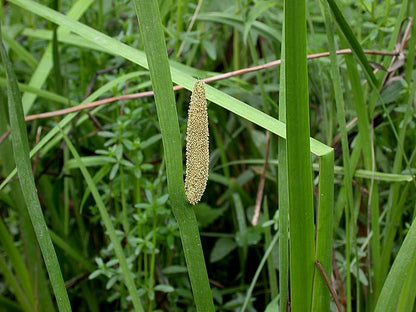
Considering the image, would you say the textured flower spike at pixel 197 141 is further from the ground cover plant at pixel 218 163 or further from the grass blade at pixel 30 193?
the grass blade at pixel 30 193

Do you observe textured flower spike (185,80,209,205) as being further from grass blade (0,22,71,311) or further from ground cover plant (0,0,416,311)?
grass blade (0,22,71,311)

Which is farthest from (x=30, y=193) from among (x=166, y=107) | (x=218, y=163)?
(x=218, y=163)

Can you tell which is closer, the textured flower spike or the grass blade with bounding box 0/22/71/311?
the textured flower spike

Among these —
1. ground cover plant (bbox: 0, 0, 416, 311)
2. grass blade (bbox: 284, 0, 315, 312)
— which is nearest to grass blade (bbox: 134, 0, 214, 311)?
ground cover plant (bbox: 0, 0, 416, 311)

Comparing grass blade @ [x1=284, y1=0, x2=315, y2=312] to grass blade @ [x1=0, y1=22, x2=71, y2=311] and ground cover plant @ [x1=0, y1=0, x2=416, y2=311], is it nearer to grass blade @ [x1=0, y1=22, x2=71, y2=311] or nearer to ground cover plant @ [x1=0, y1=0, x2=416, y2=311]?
ground cover plant @ [x1=0, y1=0, x2=416, y2=311]

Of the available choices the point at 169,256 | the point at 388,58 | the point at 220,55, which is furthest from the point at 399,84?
the point at 220,55

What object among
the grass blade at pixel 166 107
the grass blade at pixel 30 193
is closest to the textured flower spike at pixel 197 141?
the grass blade at pixel 166 107

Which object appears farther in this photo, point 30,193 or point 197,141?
point 30,193

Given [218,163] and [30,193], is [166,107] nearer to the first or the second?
[30,193]

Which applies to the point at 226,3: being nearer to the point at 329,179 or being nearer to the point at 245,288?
the point at 245,288
